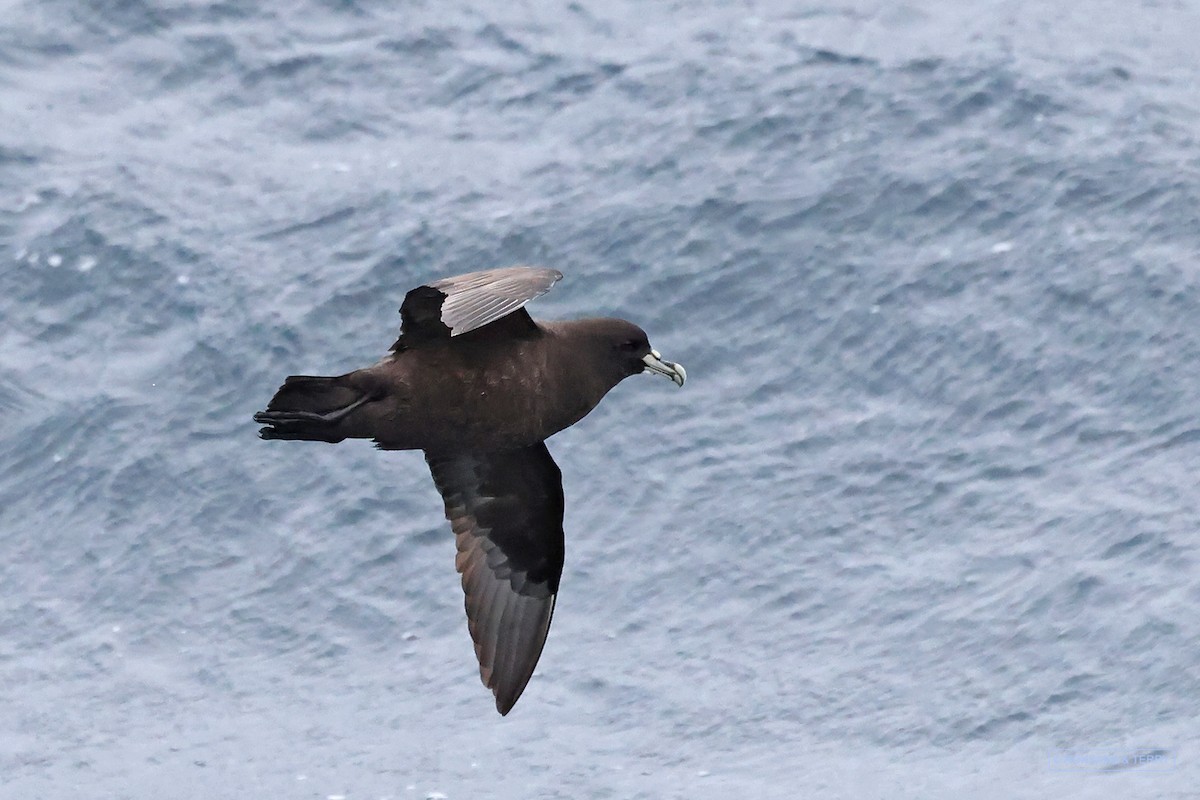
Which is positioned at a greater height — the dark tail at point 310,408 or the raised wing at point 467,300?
the raised wing at point 467,300

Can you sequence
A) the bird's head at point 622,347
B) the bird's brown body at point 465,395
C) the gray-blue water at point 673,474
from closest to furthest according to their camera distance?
the bird's brown body at point 465,395 → the bird's head at point 622,347 → the gray-blue water at point 673,474

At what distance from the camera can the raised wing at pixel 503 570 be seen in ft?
31.2

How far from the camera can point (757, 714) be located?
14.2m

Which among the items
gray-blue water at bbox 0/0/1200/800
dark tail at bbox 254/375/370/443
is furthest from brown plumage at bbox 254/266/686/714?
gray-blue water at bbox 0/0/1200/800

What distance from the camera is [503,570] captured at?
379 inches

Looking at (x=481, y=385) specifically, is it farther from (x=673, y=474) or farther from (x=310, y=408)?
(x=673, y=474)

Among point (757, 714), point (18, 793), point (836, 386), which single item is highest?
point (836, 386)

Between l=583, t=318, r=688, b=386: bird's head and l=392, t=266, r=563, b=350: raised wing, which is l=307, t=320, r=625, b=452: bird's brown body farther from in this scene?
l=583, t=318, r=688, b=386: bird's head

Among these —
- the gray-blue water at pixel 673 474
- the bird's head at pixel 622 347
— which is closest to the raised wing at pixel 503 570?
the bird's head at pixel 622 347

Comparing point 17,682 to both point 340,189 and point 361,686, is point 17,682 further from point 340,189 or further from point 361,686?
point 340,189

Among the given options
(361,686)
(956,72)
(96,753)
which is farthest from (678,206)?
(96,753)

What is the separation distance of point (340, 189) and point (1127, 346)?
235 inches

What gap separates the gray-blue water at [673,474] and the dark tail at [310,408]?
6228 millimetres

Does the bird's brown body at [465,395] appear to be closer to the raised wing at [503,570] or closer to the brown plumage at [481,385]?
the brown plumage at [481,385]
